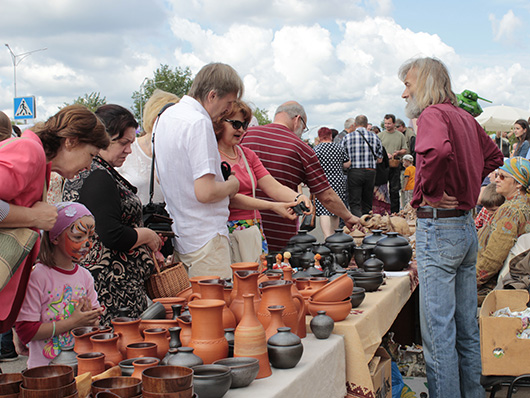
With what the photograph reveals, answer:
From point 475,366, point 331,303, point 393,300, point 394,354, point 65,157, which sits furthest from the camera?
point 394,354

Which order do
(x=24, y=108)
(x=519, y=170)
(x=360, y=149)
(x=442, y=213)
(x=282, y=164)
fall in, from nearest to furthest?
(x=442, y=213)
(x=282, y=164)
(x=519, y=170)
(x=360, y=149)
(x=24, y=108)

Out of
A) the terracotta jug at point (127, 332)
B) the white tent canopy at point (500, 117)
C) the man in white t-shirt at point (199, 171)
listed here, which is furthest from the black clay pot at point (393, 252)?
the white tent canopy at point (500, 117)

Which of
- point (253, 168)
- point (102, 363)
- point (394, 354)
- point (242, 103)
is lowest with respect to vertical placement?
point (394, 354)

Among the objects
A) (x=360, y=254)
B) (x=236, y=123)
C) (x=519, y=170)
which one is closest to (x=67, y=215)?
(x=236, y=123)

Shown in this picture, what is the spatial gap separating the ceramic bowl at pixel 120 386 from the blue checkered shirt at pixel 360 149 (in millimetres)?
6815

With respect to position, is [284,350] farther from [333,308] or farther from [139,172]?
[139,172]

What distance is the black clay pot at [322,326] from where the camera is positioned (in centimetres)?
200

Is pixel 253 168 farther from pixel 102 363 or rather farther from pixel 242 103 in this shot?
pixel 102 363

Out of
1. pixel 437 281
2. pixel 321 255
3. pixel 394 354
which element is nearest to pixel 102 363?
pixel 321 255

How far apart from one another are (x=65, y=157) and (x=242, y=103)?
1.28m

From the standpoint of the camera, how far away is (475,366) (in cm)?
300

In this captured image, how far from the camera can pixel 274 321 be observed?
1.77 m

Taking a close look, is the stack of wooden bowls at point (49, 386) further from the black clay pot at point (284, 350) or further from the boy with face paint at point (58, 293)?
the boy with face paint at point (58, 293)

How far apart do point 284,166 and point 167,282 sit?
1.50m
